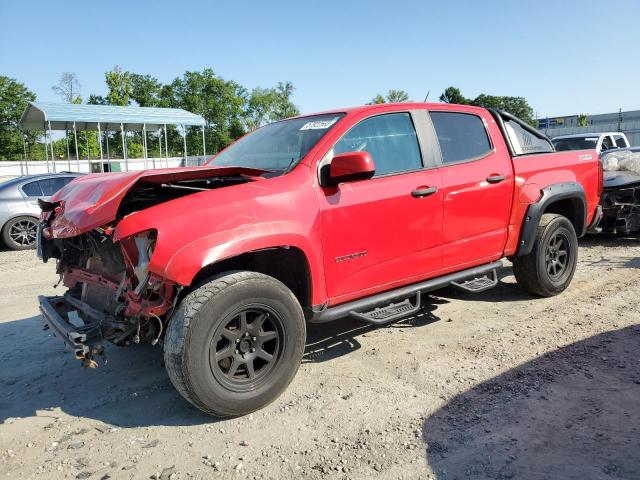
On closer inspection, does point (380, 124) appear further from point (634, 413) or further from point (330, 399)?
point (634, 413)

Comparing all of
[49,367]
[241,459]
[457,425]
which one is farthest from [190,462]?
[49,367]

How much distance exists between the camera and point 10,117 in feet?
158

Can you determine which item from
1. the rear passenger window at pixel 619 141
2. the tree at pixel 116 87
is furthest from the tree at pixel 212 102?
the rear passenger window at pixel 619 141

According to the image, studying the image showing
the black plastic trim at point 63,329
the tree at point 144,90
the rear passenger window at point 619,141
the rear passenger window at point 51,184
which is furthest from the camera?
the tree at point 144,90

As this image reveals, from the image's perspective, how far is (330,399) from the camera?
3217 mm

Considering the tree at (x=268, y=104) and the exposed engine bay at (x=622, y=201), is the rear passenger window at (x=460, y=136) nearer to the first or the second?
the exposed engine bay at (x=622, y=201)

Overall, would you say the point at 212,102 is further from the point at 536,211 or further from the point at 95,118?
the point at 536,211

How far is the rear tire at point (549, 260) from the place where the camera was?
4.86 meters

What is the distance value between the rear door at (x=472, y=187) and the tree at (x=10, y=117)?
52.1 meters

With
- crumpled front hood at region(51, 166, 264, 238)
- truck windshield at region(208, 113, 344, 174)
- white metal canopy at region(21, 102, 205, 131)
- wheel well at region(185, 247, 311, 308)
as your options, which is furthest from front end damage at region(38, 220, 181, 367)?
white metal canopy at region(21, 102, 205, 131)

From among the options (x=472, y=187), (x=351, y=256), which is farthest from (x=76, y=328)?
(x=472, y=187)

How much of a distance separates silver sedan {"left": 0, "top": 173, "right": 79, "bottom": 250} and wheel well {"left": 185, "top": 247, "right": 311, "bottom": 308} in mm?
7400

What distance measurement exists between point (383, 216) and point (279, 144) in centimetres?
104

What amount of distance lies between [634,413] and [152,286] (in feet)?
9.56
